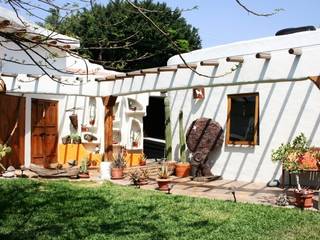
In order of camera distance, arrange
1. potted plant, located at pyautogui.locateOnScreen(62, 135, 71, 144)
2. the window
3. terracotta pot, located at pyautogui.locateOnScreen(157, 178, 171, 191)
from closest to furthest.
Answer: terracotta pot, located at pyautogui.locateOnScreen(157, 178, 171, 191), the window, potted plant, located at pyautogui.locateOnScreen(62, 135, 71, 144)

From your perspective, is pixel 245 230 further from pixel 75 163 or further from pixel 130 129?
pixel 130 129

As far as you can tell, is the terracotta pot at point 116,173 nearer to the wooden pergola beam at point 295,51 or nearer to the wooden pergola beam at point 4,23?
the wooden pergola beam at point 295,51

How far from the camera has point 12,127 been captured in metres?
13.0

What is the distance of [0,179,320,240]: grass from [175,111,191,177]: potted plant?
3653mm

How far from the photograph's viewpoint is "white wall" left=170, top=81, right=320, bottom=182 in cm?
1126

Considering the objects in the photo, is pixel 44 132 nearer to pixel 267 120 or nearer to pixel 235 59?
pixel 267 120

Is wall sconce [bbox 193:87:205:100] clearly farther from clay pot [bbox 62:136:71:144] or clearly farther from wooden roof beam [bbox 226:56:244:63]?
wooden roof beam [bbox 226:56:244:63]

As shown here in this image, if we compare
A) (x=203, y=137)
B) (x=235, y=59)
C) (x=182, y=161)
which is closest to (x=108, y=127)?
(x=182, y=161)

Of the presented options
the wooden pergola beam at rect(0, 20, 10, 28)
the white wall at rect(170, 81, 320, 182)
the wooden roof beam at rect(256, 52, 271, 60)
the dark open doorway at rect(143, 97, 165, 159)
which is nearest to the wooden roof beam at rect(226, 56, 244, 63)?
the wooden roof beam at rect(256, 52, 271, 60)

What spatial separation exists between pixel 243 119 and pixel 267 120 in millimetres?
848

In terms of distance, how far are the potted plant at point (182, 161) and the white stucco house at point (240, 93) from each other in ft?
0.94

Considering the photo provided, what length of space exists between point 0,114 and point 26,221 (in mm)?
5830

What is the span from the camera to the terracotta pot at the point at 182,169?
13453 mm

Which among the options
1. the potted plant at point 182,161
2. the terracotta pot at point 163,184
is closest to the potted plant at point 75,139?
the potted plant at point 182,161
